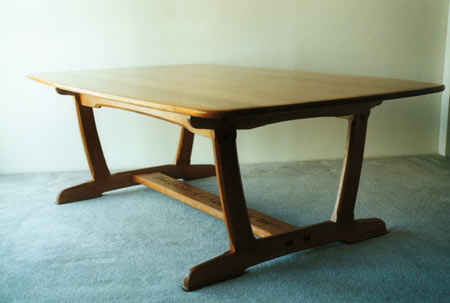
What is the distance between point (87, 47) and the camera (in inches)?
130

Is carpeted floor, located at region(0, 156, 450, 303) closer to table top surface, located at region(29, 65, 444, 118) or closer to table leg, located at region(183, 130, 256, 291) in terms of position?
table leg, located at region(183, 130, 256, 291)

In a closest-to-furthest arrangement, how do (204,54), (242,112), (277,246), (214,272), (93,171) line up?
(242,112)
(214,272)
(277,246)
(93,171)
(204,54)

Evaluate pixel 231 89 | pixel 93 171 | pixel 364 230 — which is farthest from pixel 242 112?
pixel 93 171

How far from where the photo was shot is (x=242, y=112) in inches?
55.9

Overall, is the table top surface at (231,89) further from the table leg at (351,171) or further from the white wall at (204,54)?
the white wall at (204,54)

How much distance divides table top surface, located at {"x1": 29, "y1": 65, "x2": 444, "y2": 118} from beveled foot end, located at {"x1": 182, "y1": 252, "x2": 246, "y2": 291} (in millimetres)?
556

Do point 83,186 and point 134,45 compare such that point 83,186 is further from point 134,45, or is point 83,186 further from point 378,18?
point 378,18

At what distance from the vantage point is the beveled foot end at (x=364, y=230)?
6.98 ft

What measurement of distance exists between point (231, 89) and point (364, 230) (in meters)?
0.81

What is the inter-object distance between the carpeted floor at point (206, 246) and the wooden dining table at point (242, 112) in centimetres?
7

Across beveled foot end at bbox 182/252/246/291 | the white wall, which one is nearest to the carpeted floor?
beveled foot end at bbox 182/252/246/291

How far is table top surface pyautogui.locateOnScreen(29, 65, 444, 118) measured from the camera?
1.52 m

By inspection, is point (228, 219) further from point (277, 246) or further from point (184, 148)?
point (184, 148)

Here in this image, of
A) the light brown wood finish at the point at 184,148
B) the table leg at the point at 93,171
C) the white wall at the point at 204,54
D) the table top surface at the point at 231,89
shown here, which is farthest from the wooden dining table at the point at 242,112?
the white wall at the point at 204,54
